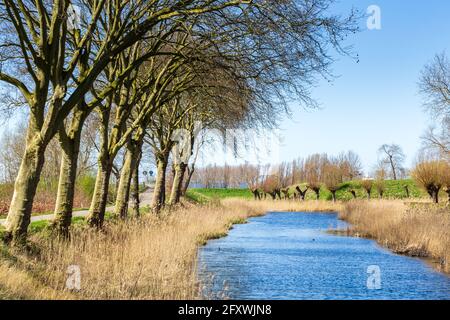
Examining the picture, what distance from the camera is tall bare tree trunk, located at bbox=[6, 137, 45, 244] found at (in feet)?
37.3

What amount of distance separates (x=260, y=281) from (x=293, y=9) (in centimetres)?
626

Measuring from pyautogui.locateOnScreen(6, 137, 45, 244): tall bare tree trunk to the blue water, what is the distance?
13.1 ft

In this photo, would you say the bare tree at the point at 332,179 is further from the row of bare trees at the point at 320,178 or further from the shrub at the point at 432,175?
the shrub at the point at 432,175

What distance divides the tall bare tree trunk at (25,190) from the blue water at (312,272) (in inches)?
157

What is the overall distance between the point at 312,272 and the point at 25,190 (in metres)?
7.50

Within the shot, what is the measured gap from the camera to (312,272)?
573 inches

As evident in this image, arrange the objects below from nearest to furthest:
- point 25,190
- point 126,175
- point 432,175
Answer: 1. point 25,190
2. point 126,175
3. point 432,175

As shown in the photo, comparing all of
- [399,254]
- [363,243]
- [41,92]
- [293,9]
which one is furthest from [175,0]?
[363,243]

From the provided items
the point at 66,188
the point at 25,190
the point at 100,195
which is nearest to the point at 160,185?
the point at 100,195

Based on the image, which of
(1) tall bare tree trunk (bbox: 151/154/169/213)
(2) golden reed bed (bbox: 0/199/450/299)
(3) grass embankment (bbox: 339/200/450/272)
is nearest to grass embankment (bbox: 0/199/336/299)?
(2) golden reed bed (bbox: 0/199/450/299)

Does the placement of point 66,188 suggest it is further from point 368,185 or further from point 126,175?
point 368,185

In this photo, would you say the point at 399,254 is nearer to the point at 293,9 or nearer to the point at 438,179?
the point at 293,9

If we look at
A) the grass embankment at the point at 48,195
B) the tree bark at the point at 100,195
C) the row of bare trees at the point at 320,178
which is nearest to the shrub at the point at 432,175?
the row of bare trees at the point at 320,178

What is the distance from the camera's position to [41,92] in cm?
1153
